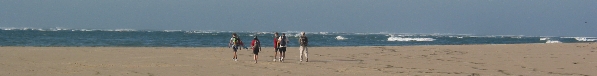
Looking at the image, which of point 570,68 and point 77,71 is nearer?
point 77,71

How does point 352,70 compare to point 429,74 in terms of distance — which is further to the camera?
point 352,70

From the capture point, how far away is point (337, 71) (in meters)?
13.7

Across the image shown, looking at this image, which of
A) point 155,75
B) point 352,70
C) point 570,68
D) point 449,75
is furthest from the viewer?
point 570,68

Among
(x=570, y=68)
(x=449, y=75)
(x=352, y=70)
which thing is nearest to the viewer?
(x=449, y=75)

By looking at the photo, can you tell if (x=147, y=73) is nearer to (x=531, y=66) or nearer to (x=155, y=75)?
(x=155, y=75)

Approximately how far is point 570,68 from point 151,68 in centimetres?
905

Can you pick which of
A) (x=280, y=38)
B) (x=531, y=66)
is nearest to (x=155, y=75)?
(x=280, y=38)

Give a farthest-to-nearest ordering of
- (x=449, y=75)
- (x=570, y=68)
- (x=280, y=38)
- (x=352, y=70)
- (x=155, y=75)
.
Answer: (x=280, y=38)
(x=570, y=68)
(x=352, y=70)
(x=449, y=75)
(x=155, y=75)

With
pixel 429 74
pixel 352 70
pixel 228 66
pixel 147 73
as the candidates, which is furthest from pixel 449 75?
pixel 147 73

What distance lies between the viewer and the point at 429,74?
42.8ft

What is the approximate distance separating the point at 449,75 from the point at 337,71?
222cm

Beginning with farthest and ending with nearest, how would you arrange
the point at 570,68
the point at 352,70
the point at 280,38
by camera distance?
the point at 280,38 → the point at 570,68 → the point at 352,70

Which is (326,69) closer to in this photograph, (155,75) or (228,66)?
(228,66)

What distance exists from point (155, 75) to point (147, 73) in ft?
1.34
